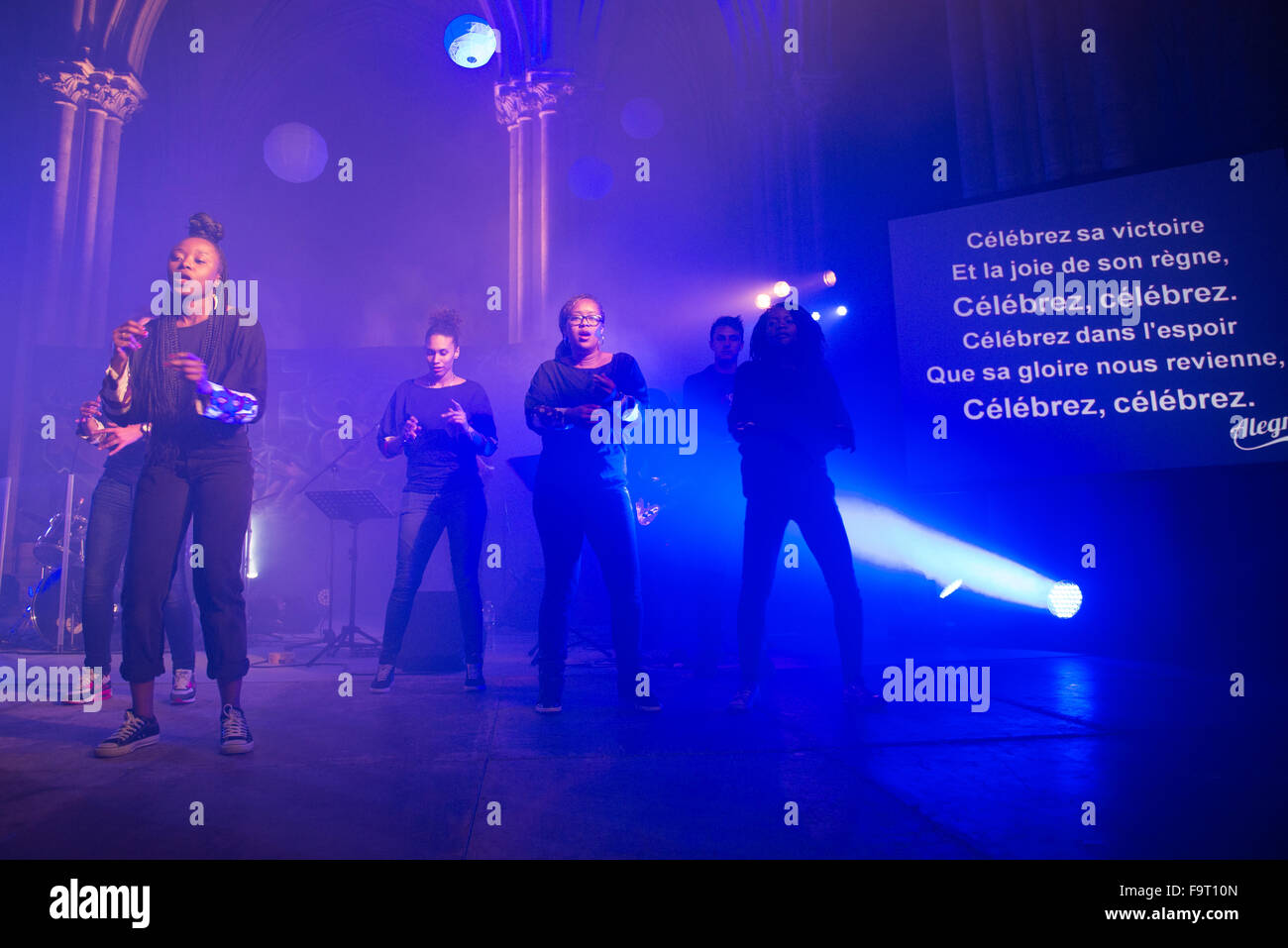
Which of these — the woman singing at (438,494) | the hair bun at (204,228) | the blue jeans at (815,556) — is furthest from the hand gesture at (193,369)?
the blue jeans at (815,556)

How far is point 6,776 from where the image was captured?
255cm

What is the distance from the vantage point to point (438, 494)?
4.67 metres

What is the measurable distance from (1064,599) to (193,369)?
18.3ft

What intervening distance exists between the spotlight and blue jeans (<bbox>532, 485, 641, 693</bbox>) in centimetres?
342

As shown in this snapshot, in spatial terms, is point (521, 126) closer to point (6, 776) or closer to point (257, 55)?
point (257, 55)

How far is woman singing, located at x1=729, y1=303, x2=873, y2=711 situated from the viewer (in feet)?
12.2

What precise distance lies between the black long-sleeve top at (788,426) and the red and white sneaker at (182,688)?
10.7 ft

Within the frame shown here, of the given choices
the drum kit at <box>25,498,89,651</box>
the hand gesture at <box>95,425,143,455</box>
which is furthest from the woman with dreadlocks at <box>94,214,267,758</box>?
the drum kit at <box>25,498,89,651</box>

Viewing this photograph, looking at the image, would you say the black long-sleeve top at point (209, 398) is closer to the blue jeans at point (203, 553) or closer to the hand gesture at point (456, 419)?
the blue jeans at point (203, 553)

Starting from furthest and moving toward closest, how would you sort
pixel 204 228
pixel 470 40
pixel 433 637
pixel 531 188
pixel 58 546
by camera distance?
1. pixel 470 40
2. pixel 531 188
3. pixel 58 546
4. pixel 433 637
5. pixel 204 228

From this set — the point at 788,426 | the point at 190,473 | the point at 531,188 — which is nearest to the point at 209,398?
the point at 190,473

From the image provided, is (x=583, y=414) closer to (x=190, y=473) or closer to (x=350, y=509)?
(x=190, y=473)

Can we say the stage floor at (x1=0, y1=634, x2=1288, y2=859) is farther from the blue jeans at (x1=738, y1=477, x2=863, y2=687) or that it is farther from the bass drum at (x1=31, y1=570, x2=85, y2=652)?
the bass drum at (x1=31, y1=570, x2=85, y2=652)
